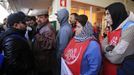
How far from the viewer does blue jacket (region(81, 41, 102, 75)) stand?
293 centimetres

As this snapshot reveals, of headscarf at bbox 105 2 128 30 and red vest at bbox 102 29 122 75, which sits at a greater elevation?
headscarf at bbox 105 2 128 30

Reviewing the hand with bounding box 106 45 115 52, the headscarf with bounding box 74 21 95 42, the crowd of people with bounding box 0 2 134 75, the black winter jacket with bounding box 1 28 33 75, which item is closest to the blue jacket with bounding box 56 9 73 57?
the crowd of people with bounding box 0 2 134 75

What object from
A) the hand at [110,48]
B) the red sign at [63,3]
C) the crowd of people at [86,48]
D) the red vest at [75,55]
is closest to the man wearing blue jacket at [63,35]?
the crowd of people at [86,48]

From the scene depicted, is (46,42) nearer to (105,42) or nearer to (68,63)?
(68,63)

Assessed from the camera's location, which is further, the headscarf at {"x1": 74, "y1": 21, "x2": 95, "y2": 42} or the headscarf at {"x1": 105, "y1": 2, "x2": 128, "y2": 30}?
the headscarf at {"x1": 74, "y1": 21, "x2": 95, "y2": 42}

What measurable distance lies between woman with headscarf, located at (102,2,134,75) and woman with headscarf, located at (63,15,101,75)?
0.35 feet

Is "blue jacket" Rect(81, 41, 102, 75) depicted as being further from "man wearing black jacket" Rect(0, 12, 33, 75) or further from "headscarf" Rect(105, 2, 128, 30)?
"man wearing black jacket" Rect(0, 12, 33, 75)

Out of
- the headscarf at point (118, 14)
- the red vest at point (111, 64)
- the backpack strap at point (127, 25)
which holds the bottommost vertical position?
the red vest at point (111, 64)

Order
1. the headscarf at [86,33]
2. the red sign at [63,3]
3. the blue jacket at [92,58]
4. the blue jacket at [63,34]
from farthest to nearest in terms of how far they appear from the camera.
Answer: the red sign at [63,3] → the blue jacket at [63,34] → the headscarf at [86,33] → the blue jacket at [92,58]

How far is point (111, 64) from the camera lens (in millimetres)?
2830

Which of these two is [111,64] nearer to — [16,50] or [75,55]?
[75,55]

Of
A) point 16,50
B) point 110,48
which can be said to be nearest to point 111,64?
point 110,48

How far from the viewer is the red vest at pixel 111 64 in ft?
9.20

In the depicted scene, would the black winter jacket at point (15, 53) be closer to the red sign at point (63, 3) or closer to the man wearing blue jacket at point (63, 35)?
the man wearing blue jacket at point (63, 35)
